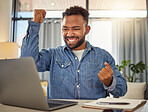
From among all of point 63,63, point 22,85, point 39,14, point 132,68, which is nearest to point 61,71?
point 63,63

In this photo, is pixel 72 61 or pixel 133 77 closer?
pixel 72 61

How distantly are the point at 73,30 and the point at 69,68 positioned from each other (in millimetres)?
274

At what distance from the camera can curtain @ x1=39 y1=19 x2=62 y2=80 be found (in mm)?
4336

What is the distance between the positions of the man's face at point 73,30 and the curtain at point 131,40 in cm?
299

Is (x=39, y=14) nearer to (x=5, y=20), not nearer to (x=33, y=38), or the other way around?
(x=33, y=38)

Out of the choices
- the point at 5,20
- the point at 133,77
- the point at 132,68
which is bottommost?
the point at 133,77

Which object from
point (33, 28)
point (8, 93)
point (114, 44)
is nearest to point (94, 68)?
point (33, 28)

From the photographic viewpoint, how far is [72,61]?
135 cm

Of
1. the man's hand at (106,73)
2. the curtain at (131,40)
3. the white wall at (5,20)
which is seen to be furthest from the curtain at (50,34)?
the man's hand at (106,73)

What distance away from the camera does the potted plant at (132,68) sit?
3900 millimetres

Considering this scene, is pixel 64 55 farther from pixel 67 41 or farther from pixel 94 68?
pixel 94 68

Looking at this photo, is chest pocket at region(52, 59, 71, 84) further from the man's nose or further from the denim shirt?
the man's nose

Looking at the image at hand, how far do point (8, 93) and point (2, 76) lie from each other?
7 centimetres

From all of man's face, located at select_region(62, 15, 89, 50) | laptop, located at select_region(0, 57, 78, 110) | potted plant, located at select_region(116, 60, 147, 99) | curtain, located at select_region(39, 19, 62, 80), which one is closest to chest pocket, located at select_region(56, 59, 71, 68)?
man's face, located at select_region(62, 15, 89, 50)
